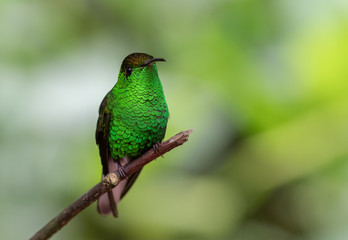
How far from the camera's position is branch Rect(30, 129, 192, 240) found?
49.2 inches

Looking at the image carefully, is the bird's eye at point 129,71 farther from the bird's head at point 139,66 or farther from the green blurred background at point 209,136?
the green blurred background at point 209,136

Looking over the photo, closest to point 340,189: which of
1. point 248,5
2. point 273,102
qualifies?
point 273,102

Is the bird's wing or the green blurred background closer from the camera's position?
the bird's wing

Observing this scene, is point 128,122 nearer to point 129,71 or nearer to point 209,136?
point 129,71

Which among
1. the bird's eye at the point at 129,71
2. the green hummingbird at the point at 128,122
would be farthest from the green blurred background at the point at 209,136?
the bird's eye at the point at 129,71

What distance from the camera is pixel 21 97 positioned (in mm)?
3145

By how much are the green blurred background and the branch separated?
1556mm

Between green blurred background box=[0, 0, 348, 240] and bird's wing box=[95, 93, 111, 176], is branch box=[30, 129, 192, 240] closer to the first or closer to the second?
bird's wing box=[95, 93, 111, 176]

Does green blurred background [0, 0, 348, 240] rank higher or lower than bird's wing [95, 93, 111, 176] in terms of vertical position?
lower

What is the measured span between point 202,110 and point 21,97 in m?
1.06

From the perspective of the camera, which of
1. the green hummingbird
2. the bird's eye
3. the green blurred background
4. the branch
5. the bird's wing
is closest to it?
the branch

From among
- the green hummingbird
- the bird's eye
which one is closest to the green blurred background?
the green hummingbird

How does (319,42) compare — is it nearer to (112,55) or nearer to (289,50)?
(289,50)

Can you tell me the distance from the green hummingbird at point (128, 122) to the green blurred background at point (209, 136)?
1.09 metres
